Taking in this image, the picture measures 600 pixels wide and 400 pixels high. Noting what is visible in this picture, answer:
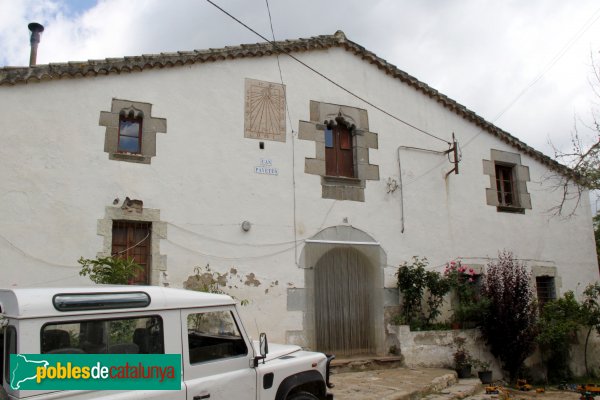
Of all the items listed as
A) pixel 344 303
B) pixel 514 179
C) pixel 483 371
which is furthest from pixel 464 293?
pixel 514 179

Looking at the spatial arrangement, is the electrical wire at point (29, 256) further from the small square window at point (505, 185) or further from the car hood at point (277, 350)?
the small square window at point (505, 185)

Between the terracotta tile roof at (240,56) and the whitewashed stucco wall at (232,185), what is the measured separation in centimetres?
14

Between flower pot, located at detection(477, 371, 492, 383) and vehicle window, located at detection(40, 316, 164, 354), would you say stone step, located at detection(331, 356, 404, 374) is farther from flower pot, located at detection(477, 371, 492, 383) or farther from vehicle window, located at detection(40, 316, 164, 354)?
vehicle window, located at detection(40, 316, 164, 354)

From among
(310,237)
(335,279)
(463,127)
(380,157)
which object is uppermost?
(463,127)

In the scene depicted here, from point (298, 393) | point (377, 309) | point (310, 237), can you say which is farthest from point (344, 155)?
point (298, 393)

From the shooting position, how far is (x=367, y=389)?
751cm

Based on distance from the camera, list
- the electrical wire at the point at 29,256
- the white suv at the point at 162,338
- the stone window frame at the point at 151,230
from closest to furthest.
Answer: the white suv at the point at 162,338 → the electrical wire at the point at 29,256 → the stone window frame at the point at 151,230

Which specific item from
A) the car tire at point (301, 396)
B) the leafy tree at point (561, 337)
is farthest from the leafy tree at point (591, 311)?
the car tire at point (301, 396)

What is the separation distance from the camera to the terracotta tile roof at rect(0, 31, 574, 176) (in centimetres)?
787

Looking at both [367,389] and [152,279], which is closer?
[367,389]

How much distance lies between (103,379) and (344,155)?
7.95m

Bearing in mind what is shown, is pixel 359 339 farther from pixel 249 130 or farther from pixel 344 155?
pixel 249 130

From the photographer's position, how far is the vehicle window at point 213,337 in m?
3.87

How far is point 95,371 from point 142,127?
6038 millimetres
